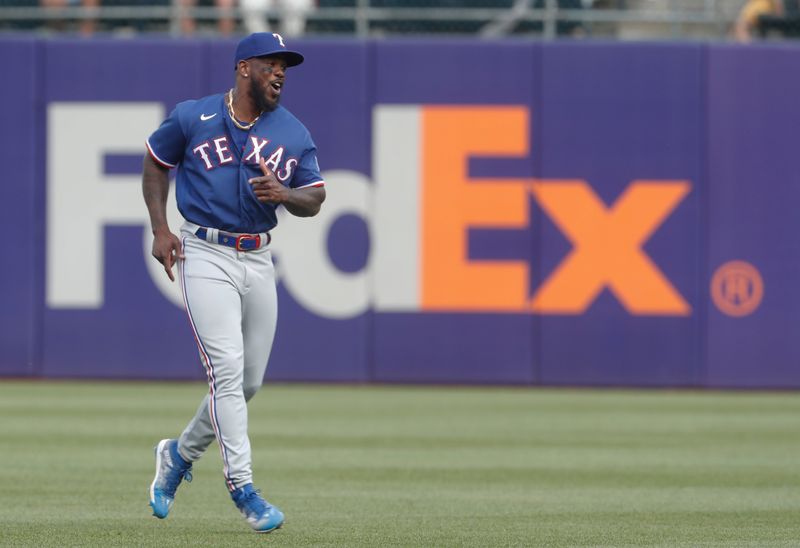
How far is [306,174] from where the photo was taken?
683 cm

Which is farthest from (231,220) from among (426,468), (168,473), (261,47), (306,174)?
(426,468)

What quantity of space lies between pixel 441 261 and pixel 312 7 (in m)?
3.25

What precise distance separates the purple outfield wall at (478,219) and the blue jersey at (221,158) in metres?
8.38

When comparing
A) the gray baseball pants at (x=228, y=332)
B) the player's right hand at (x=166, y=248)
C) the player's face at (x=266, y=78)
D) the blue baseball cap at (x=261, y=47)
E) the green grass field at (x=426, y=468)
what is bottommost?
the green grass field at (x=426, y=468)

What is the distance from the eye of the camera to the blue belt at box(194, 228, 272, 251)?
6.64 meters

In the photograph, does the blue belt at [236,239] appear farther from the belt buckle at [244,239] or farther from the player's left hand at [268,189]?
the player's left hand at [268,189]

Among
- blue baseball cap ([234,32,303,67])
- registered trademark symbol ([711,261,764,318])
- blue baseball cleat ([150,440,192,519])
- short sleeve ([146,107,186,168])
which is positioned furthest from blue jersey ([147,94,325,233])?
registered trademark symbol ([711,261,764,318])

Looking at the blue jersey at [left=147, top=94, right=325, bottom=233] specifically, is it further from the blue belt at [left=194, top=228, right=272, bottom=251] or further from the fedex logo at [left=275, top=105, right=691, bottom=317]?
the fedex logo at [left=275, top=105, right=691, bottom=317]

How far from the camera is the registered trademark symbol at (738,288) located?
15133 millimetres

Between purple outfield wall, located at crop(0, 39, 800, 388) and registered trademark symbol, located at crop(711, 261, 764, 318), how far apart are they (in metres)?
0.02

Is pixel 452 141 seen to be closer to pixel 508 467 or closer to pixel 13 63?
pixel 13 63

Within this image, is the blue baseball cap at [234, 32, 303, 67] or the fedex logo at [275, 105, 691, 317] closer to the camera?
the blue baseball cap at [234, 32, 303, 67]

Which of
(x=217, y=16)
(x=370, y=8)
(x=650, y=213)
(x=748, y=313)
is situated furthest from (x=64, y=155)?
(x=748, y=313)

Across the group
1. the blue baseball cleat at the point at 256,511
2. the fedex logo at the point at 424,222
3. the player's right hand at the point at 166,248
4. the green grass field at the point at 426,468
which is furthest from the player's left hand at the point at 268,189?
the fedex logo at the point at 424,222
